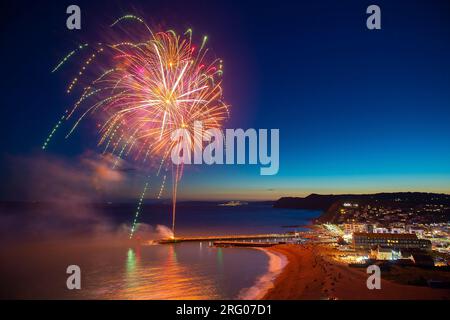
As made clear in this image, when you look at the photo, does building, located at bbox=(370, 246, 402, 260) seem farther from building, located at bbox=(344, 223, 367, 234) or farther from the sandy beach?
building, located at bbox=(344, 223, 367, 234)

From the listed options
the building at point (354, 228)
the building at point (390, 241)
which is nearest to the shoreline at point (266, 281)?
the building at point (390, 241)

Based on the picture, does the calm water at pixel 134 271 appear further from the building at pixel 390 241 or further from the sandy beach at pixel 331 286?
the building at pixel 390 241

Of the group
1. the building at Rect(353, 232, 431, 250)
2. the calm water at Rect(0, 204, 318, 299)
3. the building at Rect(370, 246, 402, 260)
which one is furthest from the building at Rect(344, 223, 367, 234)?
the calm water at Rect(0, 204, 318, 299)

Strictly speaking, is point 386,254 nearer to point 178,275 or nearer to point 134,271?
point 178,275
